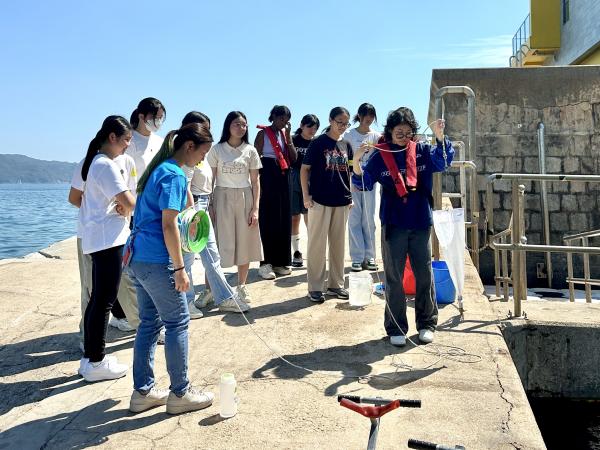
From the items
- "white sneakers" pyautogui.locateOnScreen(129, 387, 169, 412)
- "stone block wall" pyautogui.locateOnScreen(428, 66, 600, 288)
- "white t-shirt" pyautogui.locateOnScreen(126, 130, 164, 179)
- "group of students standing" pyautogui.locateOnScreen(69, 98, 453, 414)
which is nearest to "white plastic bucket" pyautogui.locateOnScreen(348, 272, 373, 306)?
"group of students standing" pyautogui.locateOnScreen(69, 98, 453, 414)

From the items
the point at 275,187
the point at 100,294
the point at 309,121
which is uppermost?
the point at 309,121

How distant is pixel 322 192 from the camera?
520 centimetres

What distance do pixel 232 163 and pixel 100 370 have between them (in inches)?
91.4

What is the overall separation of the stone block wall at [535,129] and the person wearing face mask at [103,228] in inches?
314

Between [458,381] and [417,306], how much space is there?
0.87 meters

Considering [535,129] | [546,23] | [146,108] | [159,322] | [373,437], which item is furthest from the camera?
[546,23]

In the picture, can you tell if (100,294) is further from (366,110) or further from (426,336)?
(366,110)

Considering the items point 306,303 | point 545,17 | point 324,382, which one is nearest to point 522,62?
→ point 545,17

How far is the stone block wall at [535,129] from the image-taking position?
34.1 ft

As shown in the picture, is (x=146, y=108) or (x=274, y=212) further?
(x=274, y=212)

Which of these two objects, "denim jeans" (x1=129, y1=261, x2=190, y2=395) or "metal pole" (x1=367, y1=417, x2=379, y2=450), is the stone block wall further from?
"metal pole" (x1=367, y1=417, x2=379, y2=450)

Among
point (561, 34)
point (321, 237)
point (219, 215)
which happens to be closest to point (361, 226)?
point (321, 237)

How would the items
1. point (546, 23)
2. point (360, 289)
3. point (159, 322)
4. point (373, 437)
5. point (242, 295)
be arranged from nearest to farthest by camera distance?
point (373, 437) → point (159, 322) → point (360, 289) → point (242, 295) → point (546, 23)

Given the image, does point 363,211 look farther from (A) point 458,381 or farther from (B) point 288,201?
(A) point 458,381
